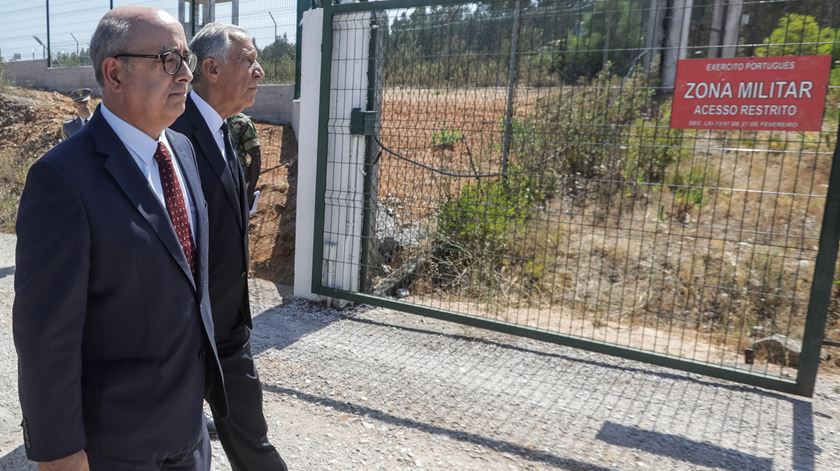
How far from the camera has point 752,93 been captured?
12.7 ft

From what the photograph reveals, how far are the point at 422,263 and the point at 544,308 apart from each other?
1.32 meters

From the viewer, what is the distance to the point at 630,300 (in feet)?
20.1

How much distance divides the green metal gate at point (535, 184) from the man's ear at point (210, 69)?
2547mm

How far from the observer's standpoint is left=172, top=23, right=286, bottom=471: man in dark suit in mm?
2512

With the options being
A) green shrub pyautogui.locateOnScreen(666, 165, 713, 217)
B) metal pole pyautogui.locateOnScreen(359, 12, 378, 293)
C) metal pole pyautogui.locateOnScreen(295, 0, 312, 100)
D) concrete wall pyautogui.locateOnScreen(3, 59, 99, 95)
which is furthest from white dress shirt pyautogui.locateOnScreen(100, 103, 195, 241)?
concrete wall pyautogui.locateOnScreen(3, 59, 99, 95)

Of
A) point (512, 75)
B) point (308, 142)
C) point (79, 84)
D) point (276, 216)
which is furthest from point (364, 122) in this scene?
point (79, 84)

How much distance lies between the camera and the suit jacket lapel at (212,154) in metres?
2.51

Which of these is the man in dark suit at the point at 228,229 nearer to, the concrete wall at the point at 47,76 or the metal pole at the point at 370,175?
the metal pole at the point at 370,175

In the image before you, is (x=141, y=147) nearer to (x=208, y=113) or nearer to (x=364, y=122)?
(x=208, y=113)

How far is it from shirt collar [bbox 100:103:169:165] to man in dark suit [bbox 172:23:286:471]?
696 mm

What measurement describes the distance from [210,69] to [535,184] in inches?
177

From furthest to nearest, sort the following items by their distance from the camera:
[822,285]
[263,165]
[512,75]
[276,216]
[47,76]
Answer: [47,76] < [263,165] < [276,216] < [512,75] < [822,285]

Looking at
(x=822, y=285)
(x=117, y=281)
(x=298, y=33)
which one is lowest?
(x=822, y=285)

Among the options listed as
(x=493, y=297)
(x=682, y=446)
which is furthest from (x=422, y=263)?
(x=682, y=446)
